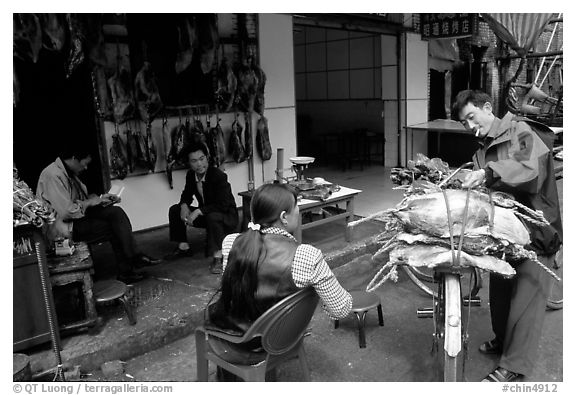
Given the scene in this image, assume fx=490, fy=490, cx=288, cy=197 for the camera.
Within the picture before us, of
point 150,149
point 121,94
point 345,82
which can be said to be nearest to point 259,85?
point 150,149

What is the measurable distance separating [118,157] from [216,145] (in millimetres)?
1388

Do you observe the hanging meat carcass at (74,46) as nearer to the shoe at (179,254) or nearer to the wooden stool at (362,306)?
the shoe at (179,254)

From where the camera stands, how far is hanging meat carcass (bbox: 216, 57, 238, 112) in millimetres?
6680

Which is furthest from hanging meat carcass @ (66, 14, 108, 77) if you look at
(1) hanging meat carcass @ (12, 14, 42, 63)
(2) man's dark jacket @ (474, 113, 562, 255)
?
(2) man's dark jacket @ (474, 113, 562, 255)

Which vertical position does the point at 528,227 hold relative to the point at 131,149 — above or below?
below

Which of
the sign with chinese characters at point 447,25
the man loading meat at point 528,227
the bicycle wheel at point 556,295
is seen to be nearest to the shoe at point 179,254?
the man loading meat at point 528,227

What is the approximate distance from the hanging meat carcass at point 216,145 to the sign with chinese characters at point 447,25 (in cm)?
514

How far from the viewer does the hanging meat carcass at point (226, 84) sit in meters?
6.68

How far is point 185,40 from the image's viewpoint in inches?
241

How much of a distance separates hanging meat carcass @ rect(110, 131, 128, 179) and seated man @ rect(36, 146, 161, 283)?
42.5 inches

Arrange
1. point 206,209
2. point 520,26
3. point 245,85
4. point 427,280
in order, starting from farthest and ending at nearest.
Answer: point 245,85
point 520,26
point 206,209
point 427,280

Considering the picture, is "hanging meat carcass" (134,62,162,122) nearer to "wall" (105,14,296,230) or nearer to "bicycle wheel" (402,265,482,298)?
"wall" (105,14,296,230)

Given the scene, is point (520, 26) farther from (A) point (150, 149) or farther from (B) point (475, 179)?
(A) point (150, 149)

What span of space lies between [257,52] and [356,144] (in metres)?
4.69
